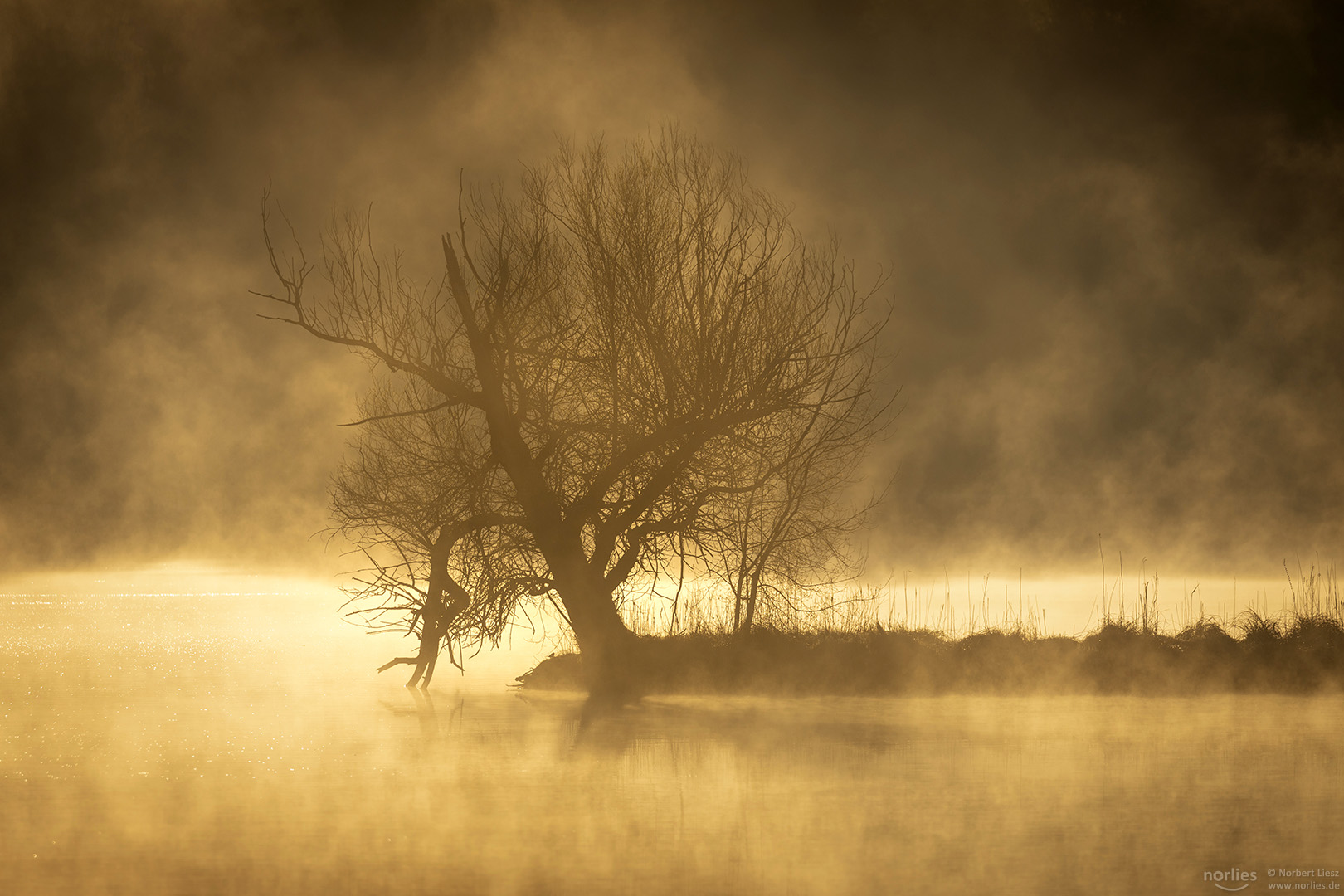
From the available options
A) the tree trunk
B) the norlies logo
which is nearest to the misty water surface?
the norlies logo

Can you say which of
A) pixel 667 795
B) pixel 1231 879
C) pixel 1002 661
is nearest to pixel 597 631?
pixel 1002 661

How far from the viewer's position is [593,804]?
23.0 ft

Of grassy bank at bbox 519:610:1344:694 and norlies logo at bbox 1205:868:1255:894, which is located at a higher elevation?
grassy bank at bbox 519:610:1344:694

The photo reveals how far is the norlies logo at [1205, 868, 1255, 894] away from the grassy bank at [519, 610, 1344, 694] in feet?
26.6

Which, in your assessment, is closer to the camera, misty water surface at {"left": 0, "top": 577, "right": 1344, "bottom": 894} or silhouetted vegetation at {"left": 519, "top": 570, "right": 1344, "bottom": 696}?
misty water surface at {"left": 0, "top": 577, "right": 1344, "bottom": 894}

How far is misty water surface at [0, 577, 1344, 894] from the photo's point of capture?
550cm

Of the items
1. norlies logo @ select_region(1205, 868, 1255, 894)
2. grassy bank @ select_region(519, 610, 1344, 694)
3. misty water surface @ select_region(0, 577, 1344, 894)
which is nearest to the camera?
norlies logo @ select_region(1205, 868, 1255, 894)

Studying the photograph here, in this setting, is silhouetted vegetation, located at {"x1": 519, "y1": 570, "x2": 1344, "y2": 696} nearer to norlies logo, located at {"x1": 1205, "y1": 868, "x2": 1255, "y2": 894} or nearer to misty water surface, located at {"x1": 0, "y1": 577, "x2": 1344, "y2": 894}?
misty water surface, located at {"x1": 0, "y1": 577, "x2": 1344, "y2": 894}

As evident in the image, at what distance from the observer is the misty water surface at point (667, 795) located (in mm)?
5504

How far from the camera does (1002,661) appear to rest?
14.3 m

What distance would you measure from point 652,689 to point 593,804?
7044mm

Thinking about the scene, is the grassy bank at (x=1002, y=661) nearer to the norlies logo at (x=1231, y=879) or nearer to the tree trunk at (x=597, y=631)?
the tree trunk at (x=597, y=631)

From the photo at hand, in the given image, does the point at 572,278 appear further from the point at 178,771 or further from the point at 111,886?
the point at 111,886

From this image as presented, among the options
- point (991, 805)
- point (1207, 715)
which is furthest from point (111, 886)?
point (1207, 715)
